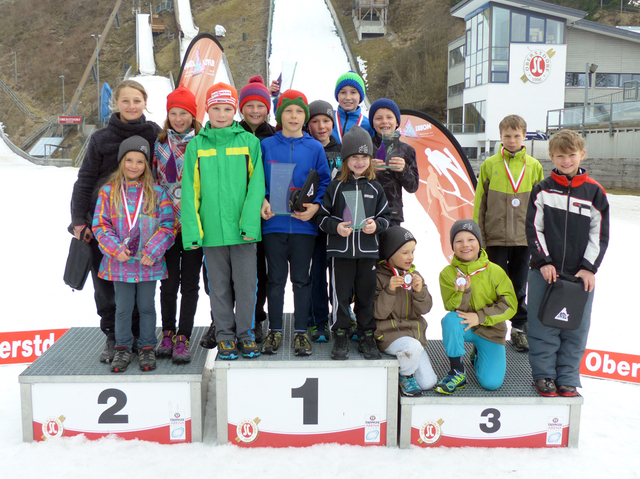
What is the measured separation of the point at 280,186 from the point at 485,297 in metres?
1.45

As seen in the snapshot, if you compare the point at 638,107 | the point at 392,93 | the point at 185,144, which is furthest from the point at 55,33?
the point at 185,144

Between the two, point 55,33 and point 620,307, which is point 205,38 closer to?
point 620,307

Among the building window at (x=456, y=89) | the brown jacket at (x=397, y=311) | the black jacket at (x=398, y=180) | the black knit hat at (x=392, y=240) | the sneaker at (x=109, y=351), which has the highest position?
the building window at (x=456, y=89)

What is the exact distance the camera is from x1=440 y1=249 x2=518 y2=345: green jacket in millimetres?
3054

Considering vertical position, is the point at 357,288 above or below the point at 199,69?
below

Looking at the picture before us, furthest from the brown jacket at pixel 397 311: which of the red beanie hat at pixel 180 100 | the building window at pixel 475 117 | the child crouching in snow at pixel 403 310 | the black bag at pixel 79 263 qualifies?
the building window at pixel 475 117

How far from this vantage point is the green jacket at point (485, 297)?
3.05m

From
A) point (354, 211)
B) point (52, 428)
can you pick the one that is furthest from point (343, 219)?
point (52, 428)

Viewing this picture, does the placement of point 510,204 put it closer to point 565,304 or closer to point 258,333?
point 565,304

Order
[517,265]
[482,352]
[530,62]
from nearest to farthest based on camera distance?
[482,352]
[517,265]
[530,62]

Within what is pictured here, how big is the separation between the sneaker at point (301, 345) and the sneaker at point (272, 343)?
10 cm

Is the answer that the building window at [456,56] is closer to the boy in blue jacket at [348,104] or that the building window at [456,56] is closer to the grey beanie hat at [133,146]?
the boy in blue jacket at [348,104]

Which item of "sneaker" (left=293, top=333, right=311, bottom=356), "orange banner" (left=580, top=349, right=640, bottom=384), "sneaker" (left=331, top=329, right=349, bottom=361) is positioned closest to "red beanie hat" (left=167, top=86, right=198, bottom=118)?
"sneaker" (left=293, top=333, right=311, bottom=356)

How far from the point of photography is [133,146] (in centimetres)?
305
